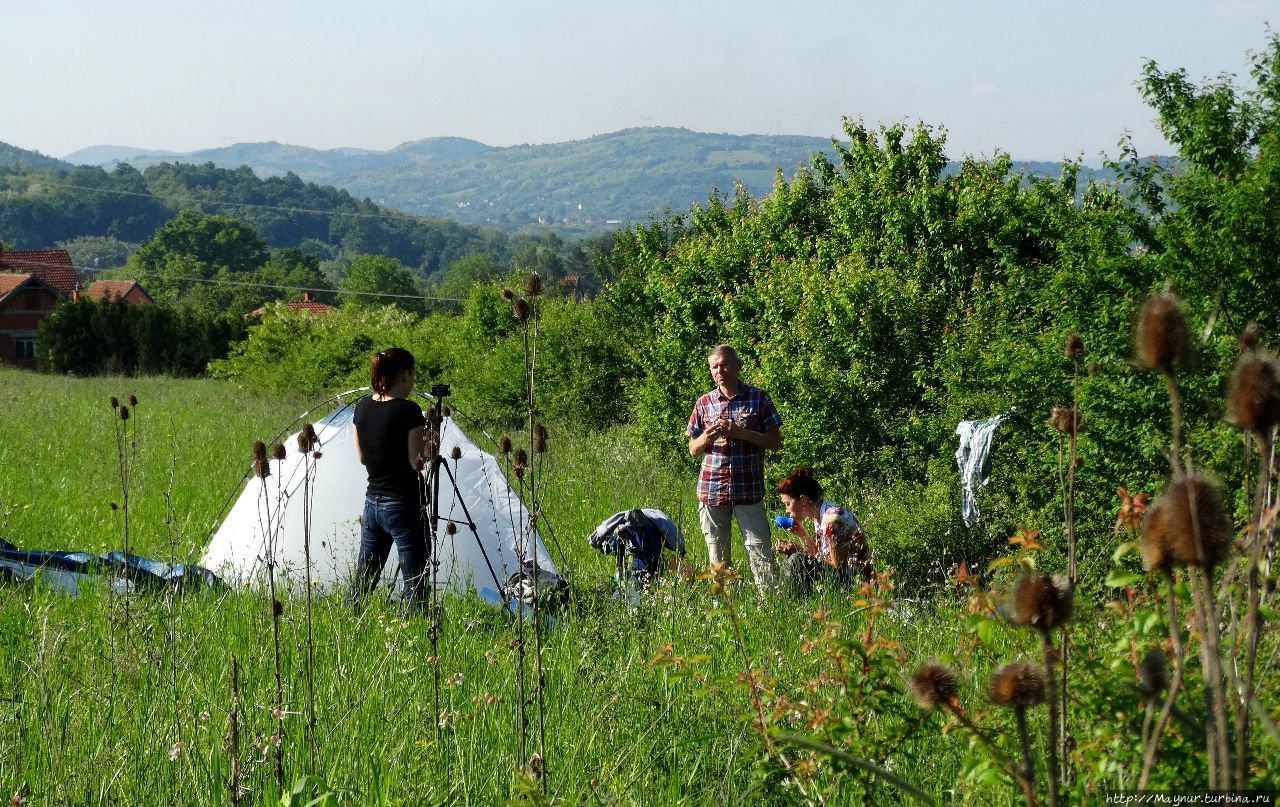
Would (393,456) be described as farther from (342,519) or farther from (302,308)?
(302,308)

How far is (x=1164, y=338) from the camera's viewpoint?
992 millimetres

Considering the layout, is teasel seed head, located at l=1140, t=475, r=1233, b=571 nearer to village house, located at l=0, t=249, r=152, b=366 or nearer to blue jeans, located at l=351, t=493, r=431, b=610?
blue jeans, located at l=351, t=493, r=431, b=610

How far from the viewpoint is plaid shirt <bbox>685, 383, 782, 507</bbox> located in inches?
271

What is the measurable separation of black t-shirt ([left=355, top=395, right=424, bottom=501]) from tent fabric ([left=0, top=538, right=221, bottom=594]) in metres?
1.13

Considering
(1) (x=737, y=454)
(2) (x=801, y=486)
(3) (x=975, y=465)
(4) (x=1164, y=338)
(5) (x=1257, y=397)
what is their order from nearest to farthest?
(5) (x=1257, y=397)
(4) (x=1164, y=338)
(2) (x=801, y=486)
(1) (x=737, y=454)
(3) (x=975, y=465)

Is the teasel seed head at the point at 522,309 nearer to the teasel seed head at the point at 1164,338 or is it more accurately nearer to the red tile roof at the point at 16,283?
the teasel seed head at the point at 1164,338

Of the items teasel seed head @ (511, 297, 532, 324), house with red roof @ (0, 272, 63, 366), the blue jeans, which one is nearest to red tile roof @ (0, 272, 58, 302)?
house with red roof @ (0, 272, 63, 366)

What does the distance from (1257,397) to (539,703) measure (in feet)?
5.53

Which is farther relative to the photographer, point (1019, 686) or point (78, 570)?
point (78, 570)

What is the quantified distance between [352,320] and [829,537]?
85.0 feet

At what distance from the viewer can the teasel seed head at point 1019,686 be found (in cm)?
104

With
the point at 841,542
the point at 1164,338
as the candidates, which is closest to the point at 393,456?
the point at 841,542

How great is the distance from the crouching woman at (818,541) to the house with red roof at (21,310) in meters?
68.5

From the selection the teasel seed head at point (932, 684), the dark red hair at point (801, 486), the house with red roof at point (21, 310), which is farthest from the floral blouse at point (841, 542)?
the house with red roof at point (21, 310)
